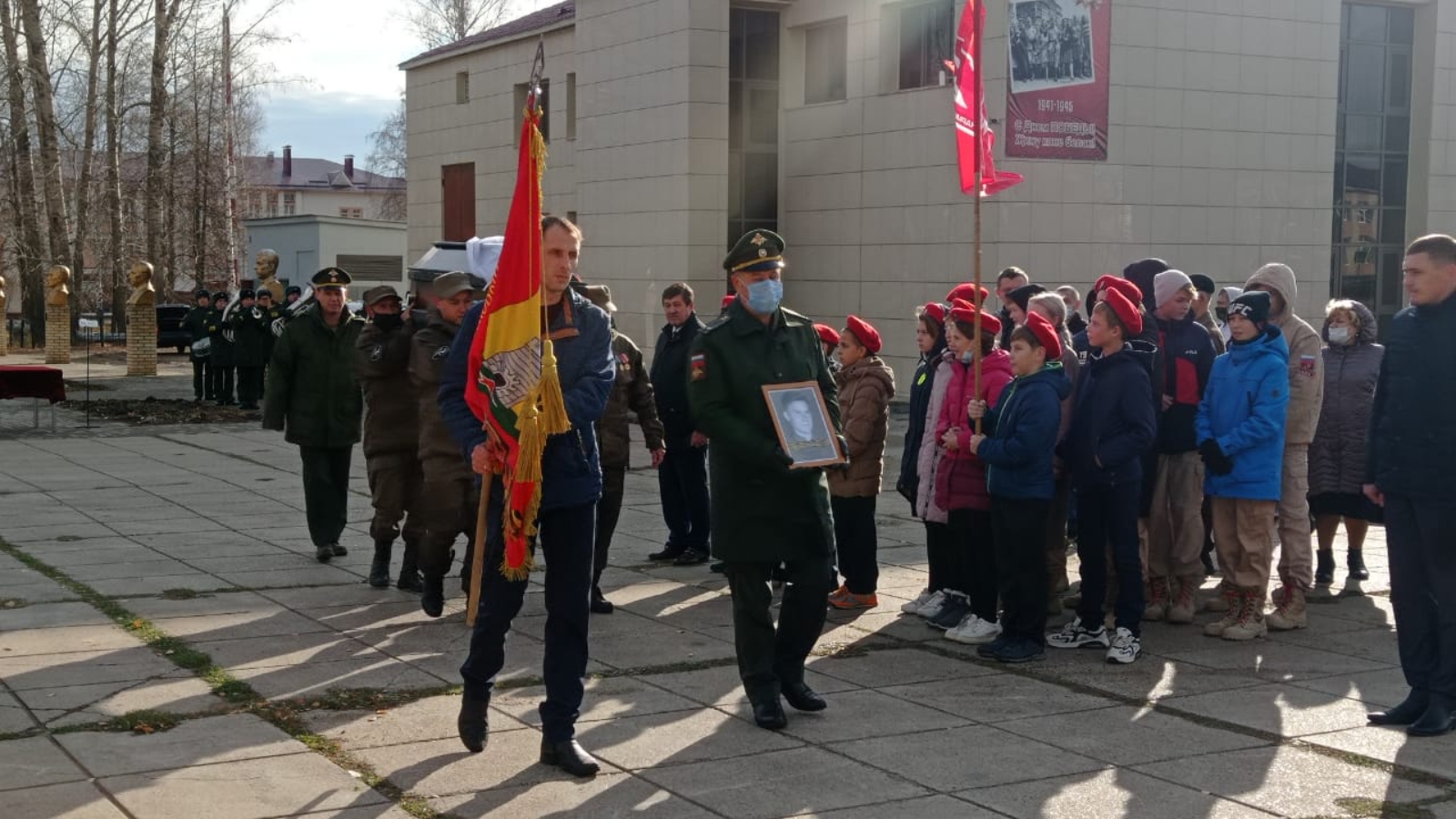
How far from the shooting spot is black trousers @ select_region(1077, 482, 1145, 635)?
8.02 meters

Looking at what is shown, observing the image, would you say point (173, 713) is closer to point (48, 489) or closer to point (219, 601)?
point (219, 601)

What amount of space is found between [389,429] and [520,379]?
372 centimetres

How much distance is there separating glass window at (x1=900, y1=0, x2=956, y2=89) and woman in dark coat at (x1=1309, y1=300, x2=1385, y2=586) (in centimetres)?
1368

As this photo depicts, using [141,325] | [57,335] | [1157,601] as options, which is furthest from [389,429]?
[57,335]

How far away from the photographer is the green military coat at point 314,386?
10359 millimetres

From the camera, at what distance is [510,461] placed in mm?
5809

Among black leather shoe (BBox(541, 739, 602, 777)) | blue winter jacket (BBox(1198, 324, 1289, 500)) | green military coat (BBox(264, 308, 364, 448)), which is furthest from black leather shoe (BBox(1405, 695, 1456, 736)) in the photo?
green military coat (BBox(264, 308, 364, 448))

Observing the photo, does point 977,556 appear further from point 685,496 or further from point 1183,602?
point 685,496

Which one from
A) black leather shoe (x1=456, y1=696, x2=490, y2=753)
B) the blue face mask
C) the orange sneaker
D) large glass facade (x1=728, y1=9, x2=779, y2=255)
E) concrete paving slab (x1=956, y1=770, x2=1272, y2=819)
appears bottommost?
the orange sneaker

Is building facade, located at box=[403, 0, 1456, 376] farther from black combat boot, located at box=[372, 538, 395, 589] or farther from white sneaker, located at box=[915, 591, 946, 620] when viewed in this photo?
black combat boot, located at box=[372, 538, 395, 589]

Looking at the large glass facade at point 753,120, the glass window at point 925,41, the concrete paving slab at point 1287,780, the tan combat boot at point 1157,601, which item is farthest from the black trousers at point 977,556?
the large glass facade at point 753,120

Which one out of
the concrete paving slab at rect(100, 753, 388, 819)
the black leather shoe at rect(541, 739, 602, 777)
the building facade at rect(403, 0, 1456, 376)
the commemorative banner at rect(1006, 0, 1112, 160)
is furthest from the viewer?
the building facade at rect(403, 0, 1456, 376)

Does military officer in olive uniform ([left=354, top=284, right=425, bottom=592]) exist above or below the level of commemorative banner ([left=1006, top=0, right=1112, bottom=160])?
below

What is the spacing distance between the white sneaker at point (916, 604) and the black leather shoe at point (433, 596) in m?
2.64
